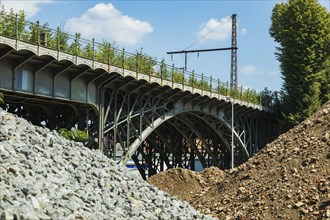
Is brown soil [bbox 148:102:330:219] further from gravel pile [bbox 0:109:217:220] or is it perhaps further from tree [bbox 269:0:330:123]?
tree [bbox 269:0:330:123]

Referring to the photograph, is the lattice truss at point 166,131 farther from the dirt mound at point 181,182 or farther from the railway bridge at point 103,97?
the dirt mound at point 181,182

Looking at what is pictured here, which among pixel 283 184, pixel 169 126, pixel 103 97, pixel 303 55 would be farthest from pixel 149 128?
pixel 303 55

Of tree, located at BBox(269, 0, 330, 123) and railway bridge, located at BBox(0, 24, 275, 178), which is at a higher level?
tree, located at BBox(269, 0, 330, 123)

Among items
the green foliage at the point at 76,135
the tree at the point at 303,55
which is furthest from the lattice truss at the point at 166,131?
the tree at the point at 303,55

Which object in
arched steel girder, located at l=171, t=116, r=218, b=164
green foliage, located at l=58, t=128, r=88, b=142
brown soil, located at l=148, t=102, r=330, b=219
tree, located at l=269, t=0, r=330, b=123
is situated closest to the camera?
brown soil, located at l=148, t=102, r=330, b=219

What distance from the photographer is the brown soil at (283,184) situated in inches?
800

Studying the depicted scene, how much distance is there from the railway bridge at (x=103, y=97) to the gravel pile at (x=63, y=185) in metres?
9.83

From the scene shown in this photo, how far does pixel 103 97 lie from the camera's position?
3203 cm

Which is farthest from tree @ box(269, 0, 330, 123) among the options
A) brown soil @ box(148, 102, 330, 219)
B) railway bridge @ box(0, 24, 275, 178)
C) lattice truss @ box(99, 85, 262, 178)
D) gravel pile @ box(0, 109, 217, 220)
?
gravel pile @ box(0, 109, 217, 220)

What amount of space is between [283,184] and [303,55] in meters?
37.5

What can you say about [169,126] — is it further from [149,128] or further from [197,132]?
[149,128]

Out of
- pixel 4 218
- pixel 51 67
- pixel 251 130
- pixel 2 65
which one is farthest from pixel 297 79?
pixel 4 218

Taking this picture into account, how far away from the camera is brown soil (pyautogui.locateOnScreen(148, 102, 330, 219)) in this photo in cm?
2031

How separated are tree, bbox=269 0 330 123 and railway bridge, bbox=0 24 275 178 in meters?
6.94
